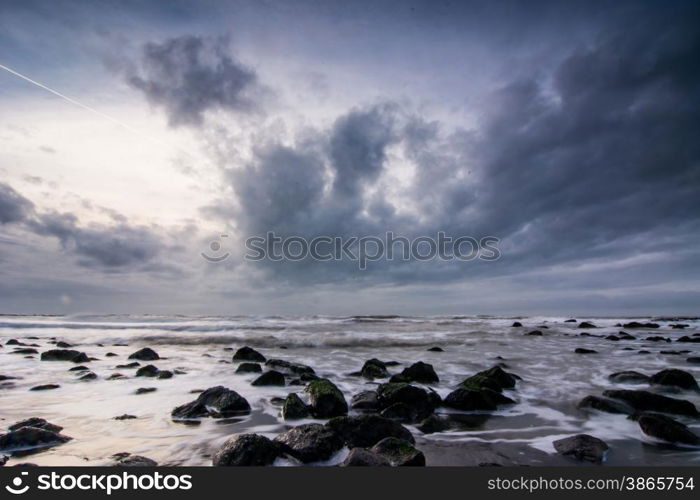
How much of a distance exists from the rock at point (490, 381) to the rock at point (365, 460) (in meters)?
3.16

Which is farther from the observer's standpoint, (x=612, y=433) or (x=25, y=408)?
(x=25, y=408)

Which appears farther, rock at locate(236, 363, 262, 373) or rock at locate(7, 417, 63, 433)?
rock at locate(236, 363, 262, 373)

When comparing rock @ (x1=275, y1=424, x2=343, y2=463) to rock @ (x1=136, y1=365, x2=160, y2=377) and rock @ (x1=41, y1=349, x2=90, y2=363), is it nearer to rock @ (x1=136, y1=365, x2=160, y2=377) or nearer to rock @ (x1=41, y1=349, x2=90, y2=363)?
rock @ (x1=136, y1=365, x2=160, y2=377)

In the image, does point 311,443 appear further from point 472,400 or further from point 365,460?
point 472,400

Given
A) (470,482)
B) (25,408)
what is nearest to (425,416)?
(470,482)

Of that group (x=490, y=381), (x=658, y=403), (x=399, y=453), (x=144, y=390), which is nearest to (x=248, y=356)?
(x=144, y=390)

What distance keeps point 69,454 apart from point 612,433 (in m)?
6.51

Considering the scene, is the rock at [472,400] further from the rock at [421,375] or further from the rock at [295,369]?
the rock at [295,369]

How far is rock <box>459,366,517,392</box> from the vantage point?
21.1 ft

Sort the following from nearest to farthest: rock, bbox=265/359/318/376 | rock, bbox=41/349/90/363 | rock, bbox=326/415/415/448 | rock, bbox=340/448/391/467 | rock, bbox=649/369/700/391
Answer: rock, bbox=340/448/391/467
rock, bbox=326/415/415/448
rock, bbox=649/369/700/391
rock, bbox=265/359/318/376
rock, bbox=41/349/90/363

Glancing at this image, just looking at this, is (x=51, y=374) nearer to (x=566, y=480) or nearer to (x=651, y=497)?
(x=566, y=480)

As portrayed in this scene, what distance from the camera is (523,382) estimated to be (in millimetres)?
7988

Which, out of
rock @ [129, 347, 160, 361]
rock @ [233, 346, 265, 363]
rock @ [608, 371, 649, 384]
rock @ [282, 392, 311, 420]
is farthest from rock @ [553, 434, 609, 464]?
rock @ [129, 347, 160, 361]

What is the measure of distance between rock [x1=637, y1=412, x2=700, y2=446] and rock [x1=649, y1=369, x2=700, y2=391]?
11.9ft
